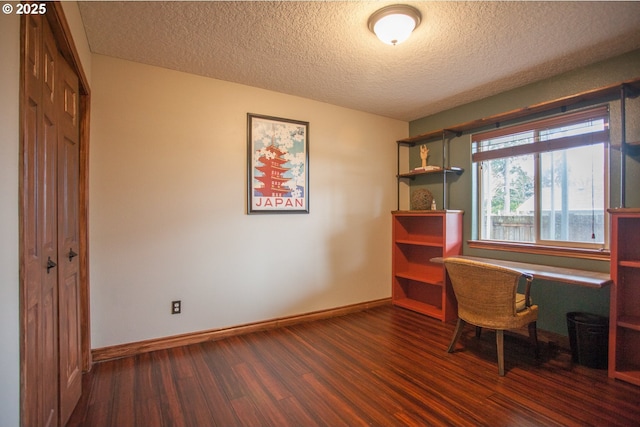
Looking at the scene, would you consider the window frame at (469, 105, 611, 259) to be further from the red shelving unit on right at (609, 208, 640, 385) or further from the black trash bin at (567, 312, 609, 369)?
the black trash bin at (567, 312, 609, 369)

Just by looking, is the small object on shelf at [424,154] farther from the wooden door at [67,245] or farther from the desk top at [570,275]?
the wooden door at [67,245]

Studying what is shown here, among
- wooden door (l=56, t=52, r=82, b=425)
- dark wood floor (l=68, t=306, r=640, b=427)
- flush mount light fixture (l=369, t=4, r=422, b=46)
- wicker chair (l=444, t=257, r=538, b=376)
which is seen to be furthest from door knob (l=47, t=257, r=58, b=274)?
wicker chair (l=444, t=257, r=538, b=376)

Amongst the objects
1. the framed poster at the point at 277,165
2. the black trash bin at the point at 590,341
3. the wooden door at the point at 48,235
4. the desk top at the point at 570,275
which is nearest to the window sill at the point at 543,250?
the desk top at the point at 570,275

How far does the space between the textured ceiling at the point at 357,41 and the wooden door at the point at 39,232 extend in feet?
2.72

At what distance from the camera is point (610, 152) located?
2.47m

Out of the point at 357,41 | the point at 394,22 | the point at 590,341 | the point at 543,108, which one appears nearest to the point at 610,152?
the point at 543,108

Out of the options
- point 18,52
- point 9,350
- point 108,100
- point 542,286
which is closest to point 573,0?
point 542,286

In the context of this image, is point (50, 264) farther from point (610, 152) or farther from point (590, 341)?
point (610, 152)

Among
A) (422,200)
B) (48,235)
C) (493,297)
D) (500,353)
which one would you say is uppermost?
(422,200)

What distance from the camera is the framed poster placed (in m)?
3.07

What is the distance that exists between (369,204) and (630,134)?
2427 millimetres

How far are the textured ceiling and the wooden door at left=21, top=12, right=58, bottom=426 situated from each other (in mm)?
830

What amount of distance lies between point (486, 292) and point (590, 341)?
892 millimetres

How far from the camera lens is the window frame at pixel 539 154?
253cm
